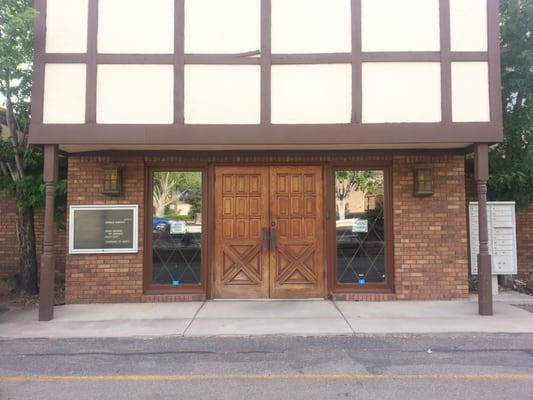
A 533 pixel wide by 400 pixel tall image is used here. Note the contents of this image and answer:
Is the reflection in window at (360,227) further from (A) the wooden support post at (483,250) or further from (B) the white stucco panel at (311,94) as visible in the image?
(A) the wooden support post at (483,250)

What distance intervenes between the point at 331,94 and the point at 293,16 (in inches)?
56.2

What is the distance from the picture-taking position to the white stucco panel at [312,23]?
754 cm

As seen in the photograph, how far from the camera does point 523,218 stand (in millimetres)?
10133

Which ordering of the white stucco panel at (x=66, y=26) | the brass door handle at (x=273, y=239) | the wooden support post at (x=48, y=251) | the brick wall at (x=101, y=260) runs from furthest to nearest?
the brass door handle at (x=273, y=239) < the brick wall at (x=101, y=260) < the white stucco panel at (x=66, y=26) < the wooden support post at (x=48, y=251)

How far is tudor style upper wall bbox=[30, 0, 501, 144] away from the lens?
7.30m

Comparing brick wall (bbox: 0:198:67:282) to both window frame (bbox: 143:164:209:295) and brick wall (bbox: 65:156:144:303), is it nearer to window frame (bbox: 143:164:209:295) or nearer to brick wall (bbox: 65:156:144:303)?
brick wall (bbox: 65:156:144:303)

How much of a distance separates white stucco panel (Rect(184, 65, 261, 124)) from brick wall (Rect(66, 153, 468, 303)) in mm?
1612

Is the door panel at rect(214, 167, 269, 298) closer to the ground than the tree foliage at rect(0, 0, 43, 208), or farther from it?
closer to the ground

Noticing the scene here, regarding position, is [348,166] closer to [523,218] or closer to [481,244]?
[481,244]

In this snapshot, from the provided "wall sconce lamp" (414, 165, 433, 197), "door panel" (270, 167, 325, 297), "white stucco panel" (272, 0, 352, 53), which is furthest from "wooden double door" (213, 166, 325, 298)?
"white stucco panel" (272, 0, 352, 53)

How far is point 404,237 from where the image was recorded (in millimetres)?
8430

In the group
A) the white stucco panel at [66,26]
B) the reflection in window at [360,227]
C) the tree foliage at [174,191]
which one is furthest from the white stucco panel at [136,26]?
the reflection in window at [360,227]

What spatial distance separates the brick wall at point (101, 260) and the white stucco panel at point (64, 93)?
4.15 feet

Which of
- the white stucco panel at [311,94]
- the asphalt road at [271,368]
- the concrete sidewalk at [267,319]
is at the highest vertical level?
the white stucco panel at [311,94]
